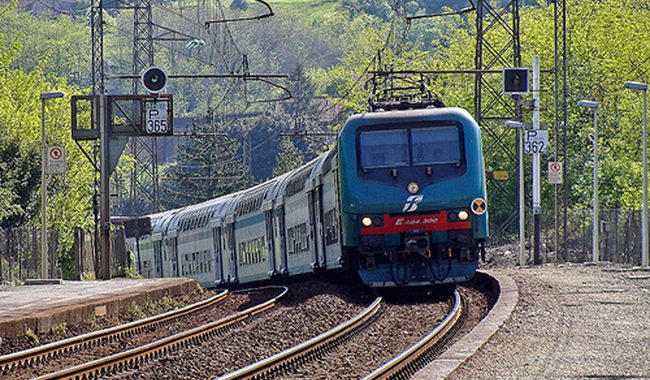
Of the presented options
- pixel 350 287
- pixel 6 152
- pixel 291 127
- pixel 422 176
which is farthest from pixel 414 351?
pixel 291 127

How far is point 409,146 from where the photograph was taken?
892 inches

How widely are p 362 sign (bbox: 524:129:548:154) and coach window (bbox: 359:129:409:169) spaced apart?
17628 millimetres

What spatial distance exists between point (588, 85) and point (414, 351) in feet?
152

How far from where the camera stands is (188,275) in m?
41.9

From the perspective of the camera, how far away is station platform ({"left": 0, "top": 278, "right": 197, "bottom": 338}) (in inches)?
675

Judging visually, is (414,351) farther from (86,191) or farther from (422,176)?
(86,191)

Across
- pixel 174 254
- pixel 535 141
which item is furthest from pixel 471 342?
pixel 174 254

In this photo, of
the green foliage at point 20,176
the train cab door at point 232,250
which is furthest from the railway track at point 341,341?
the green foliage at point 20,176

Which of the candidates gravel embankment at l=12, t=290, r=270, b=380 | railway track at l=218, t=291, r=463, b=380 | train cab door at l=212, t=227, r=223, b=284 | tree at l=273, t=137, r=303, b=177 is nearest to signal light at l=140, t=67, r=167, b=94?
train cab door at l=212, t=227, r=223, b=284

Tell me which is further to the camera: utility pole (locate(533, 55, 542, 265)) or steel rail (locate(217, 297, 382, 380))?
utility pole (locate(533, 55, 542, 265))

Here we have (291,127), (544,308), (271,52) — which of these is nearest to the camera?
(544,308)

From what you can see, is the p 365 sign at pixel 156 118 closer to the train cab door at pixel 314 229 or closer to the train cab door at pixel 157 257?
the train cab door at pixel 314 229

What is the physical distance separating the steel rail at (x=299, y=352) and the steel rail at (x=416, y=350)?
43.2 inches

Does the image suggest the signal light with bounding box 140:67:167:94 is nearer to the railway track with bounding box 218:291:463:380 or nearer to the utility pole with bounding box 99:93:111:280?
the utility pole with bounding box 99:93:111:280
